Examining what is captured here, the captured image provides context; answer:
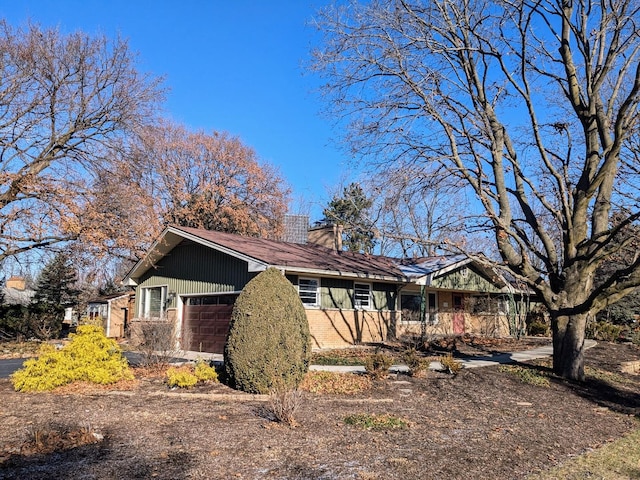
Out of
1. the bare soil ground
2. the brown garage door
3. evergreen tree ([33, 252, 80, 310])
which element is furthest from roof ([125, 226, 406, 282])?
evergreen tree ([33, 252, 80, 310])

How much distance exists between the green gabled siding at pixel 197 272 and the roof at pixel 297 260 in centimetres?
43

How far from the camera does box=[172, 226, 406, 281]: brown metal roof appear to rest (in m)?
17.2

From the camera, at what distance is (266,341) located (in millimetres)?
9656

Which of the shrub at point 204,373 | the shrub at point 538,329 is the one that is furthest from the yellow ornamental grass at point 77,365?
the shrub at point 538,329

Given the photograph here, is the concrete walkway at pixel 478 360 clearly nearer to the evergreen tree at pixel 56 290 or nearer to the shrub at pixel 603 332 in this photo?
the shrub at pixel 603 332

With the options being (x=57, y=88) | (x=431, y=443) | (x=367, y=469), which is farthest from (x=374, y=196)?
(x=57, y=88)

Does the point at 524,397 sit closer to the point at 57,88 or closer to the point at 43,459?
the point at 43,459

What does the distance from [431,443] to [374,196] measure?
6652mm

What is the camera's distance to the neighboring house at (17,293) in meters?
41.9

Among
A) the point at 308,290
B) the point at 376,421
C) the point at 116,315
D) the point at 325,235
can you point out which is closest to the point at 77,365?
the point at 376,421

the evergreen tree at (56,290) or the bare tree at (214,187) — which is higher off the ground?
the bare tree at (214,187)

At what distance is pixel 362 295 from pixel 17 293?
4129 cm

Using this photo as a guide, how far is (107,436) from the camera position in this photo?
6574 mm

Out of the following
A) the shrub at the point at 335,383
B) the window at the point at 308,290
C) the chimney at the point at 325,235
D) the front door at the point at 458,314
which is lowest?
the shrub at the point at 335,383
